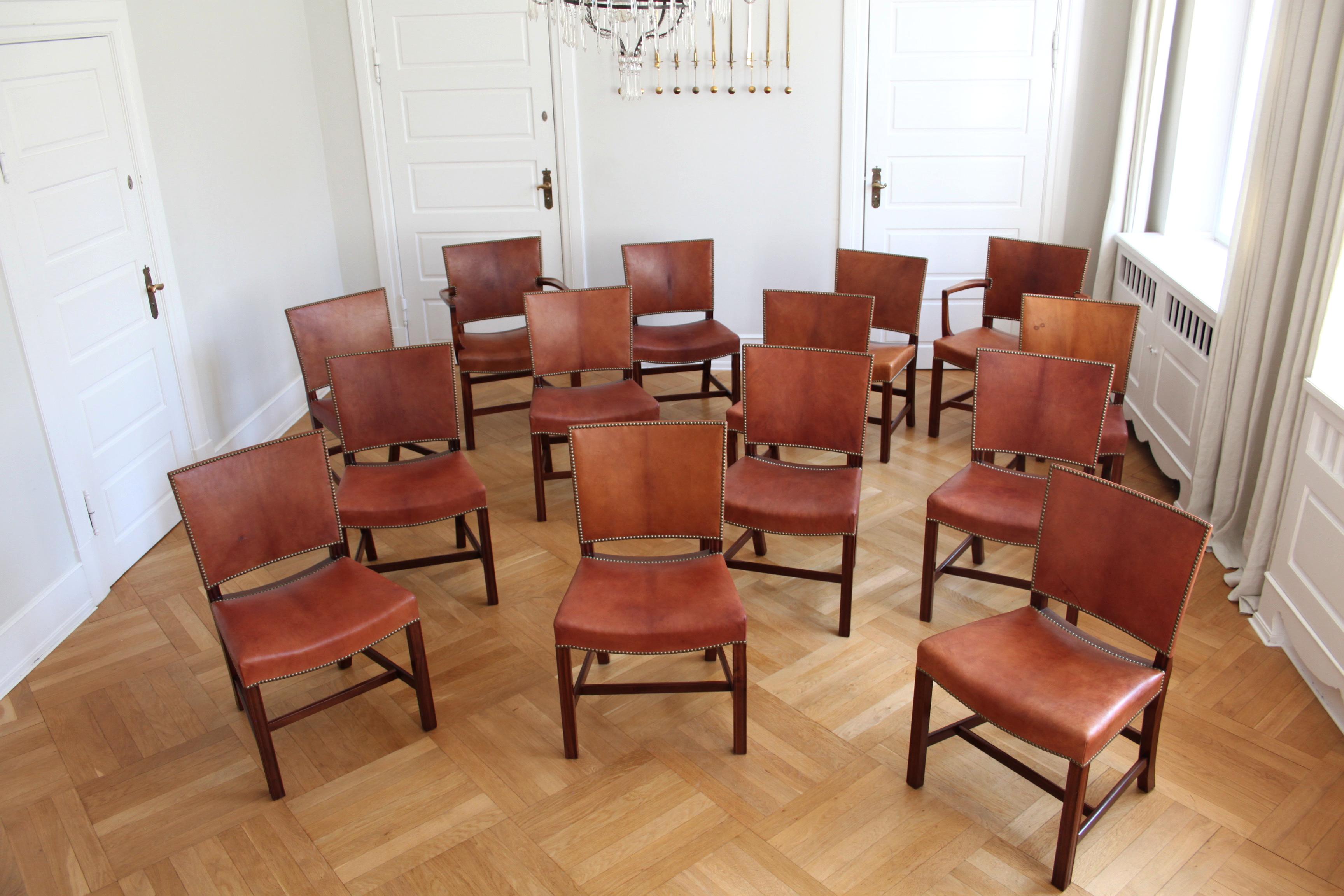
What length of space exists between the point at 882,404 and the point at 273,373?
10.5ft

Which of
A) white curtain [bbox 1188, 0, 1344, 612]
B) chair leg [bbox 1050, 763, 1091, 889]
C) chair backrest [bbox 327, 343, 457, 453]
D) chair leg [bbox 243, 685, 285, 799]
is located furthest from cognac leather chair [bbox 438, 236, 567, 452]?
chair leg [bbox 1050, 763, 1091, 889]

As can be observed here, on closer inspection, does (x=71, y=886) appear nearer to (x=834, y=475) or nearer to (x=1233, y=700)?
(x=834, y=475)

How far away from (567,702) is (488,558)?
94 centimetres

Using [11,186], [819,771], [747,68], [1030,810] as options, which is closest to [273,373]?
[11,186]

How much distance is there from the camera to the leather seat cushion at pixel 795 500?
3.42m

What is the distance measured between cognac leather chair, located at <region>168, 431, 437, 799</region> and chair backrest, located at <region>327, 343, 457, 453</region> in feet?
2.12

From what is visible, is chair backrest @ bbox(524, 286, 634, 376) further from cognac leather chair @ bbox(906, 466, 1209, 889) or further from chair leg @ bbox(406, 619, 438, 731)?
cognac leather chair @ bbox(906, 466, 1209, 889)

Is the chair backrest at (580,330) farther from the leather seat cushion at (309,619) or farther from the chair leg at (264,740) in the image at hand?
the chair leg at (264,740)

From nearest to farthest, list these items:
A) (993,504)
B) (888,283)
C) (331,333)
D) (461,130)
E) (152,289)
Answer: (993,504) < (152,289) < (331,333) < (888,283) < (461,130)

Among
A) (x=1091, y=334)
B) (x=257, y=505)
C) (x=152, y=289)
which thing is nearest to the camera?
(x=257, y=505)

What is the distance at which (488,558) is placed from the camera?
12.3 feet

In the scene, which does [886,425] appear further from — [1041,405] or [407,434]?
[407,434]

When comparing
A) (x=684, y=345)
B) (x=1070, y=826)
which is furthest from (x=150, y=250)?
(x=1070, y=826)

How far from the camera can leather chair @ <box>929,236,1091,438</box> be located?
474 centimetres
